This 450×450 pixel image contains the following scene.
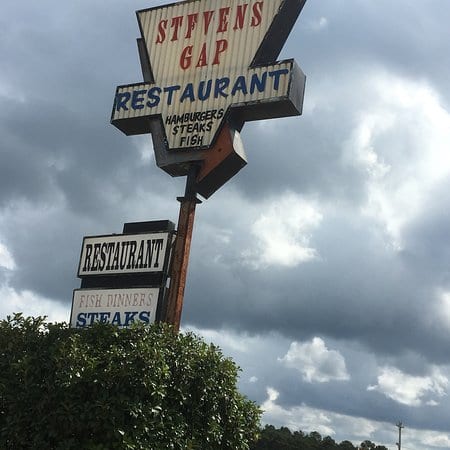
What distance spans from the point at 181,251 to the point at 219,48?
5.59 m

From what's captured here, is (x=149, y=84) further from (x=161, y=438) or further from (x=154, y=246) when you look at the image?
(x=161, y=438)

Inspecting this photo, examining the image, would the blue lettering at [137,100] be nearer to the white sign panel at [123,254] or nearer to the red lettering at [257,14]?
the red lettering at [257,14]

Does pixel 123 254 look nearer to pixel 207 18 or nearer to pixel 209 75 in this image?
pixel 209 75

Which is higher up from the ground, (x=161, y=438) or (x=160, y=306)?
(x=160, y=306)

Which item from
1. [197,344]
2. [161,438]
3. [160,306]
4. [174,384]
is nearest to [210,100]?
[160,306]

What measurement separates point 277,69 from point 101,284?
690cm

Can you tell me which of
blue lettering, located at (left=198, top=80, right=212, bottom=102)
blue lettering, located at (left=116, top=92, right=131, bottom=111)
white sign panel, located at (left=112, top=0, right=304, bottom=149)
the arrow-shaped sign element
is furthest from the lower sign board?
blue lettering, located at (left=116, top=92, right=131, bottom=111)

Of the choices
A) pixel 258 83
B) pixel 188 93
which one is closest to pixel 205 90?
pixel 188 93

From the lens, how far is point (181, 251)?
1617 centimetres

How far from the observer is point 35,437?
451 inches

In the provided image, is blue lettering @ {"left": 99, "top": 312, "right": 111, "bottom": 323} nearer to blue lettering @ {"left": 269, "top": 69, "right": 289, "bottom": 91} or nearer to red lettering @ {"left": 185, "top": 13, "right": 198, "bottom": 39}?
blue lettering @ {"left": 269, "top": 69, "right": 289, "bottom": 91}

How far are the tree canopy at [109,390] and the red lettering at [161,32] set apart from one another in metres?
9.13

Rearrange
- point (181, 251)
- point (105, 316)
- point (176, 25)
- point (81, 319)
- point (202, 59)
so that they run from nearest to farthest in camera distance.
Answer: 1. point (181, 251)
2. point (105, 316)
3. point (81, 319)
4. point (202, 59)
5. point (176, 25)

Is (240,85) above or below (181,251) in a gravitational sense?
above
